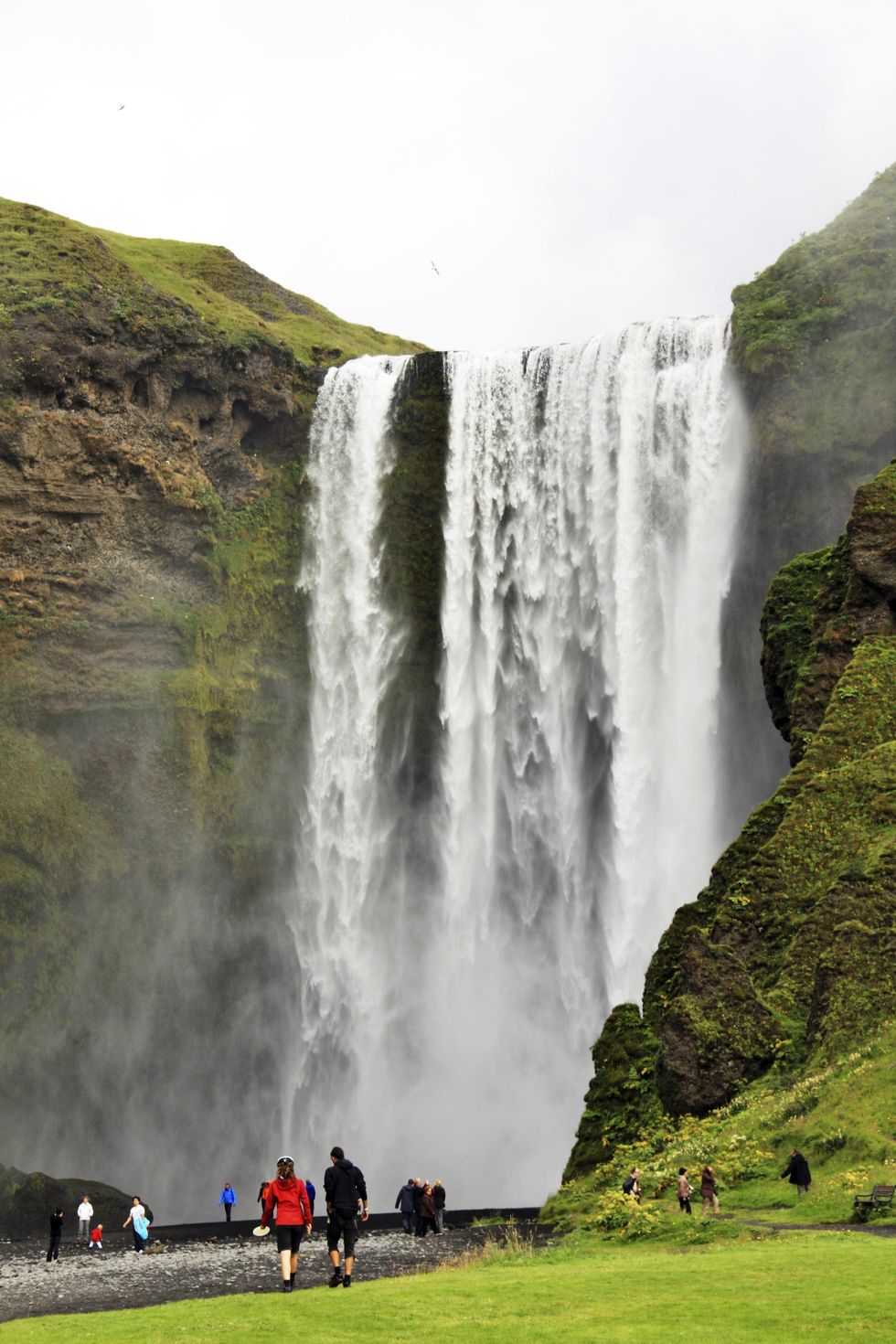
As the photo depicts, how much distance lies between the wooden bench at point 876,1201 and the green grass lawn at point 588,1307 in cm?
174

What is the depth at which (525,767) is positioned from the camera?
55.6m

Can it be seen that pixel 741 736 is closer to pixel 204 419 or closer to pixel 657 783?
pixel 657 783

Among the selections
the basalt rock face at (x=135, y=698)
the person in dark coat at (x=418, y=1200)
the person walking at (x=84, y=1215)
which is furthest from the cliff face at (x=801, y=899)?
the basalt rock face at (x=135, y=698)

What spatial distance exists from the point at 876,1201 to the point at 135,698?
135ft

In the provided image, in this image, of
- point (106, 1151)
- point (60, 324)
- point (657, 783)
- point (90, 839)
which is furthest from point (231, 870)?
point (60, 324)

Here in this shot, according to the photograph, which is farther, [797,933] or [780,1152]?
[797,933]

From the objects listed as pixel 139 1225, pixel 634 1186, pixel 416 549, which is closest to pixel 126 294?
pixel 416 549

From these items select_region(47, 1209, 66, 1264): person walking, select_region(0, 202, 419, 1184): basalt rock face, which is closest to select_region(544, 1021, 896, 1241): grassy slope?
select_region(47, 1209, 66, 1264): person walking

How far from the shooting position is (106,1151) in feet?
175

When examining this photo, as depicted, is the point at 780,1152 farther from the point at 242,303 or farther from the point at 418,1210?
the point at 242,303

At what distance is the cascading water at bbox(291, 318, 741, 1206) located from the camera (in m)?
50.9

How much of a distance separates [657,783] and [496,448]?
52.3 ft

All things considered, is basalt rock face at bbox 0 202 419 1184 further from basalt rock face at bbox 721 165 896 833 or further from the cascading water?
basalt rock face at bbox 721 165 896 833

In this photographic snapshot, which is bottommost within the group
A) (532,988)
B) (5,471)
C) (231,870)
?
(532,988)
